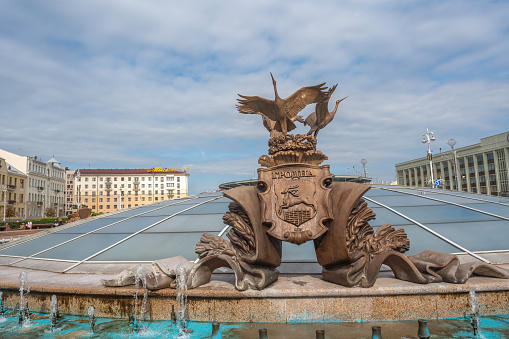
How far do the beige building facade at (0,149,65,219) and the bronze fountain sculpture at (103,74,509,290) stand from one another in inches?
2545

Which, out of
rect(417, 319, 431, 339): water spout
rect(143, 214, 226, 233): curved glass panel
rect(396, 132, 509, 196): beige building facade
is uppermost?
rect(396, 132, 509, 196): beige building facade

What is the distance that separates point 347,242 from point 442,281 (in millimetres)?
1688

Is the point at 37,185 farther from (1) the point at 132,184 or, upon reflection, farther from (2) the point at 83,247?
(2) the point at 83,247

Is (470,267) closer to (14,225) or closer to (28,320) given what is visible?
(28,320)

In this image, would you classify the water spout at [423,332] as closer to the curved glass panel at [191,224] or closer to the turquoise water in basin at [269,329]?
the turquoise water in basin at [269,329]

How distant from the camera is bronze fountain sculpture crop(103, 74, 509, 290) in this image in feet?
19.2

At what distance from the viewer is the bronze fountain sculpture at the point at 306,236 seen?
584 centimetres

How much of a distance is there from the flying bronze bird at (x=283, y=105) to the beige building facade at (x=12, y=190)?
5730 centimetres

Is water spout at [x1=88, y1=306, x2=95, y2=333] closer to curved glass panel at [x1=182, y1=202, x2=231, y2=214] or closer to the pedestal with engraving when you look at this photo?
the pedestal with engraving

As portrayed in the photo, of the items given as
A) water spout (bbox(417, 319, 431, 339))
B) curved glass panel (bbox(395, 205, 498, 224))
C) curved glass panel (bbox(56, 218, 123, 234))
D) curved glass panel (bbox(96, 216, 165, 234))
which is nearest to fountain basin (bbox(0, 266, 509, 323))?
water spout (bbox(417, 319, 431, 339))

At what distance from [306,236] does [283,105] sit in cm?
276

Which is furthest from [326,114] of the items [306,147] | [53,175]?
[53,175]

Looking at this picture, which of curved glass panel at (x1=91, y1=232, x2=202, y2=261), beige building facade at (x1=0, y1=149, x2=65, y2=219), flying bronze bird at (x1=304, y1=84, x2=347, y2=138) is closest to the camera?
flying bronze bird at (x1=304, y1=84, x2=347, y2=138)

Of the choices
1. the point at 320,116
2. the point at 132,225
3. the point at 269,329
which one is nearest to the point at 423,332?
the point at 269,329
